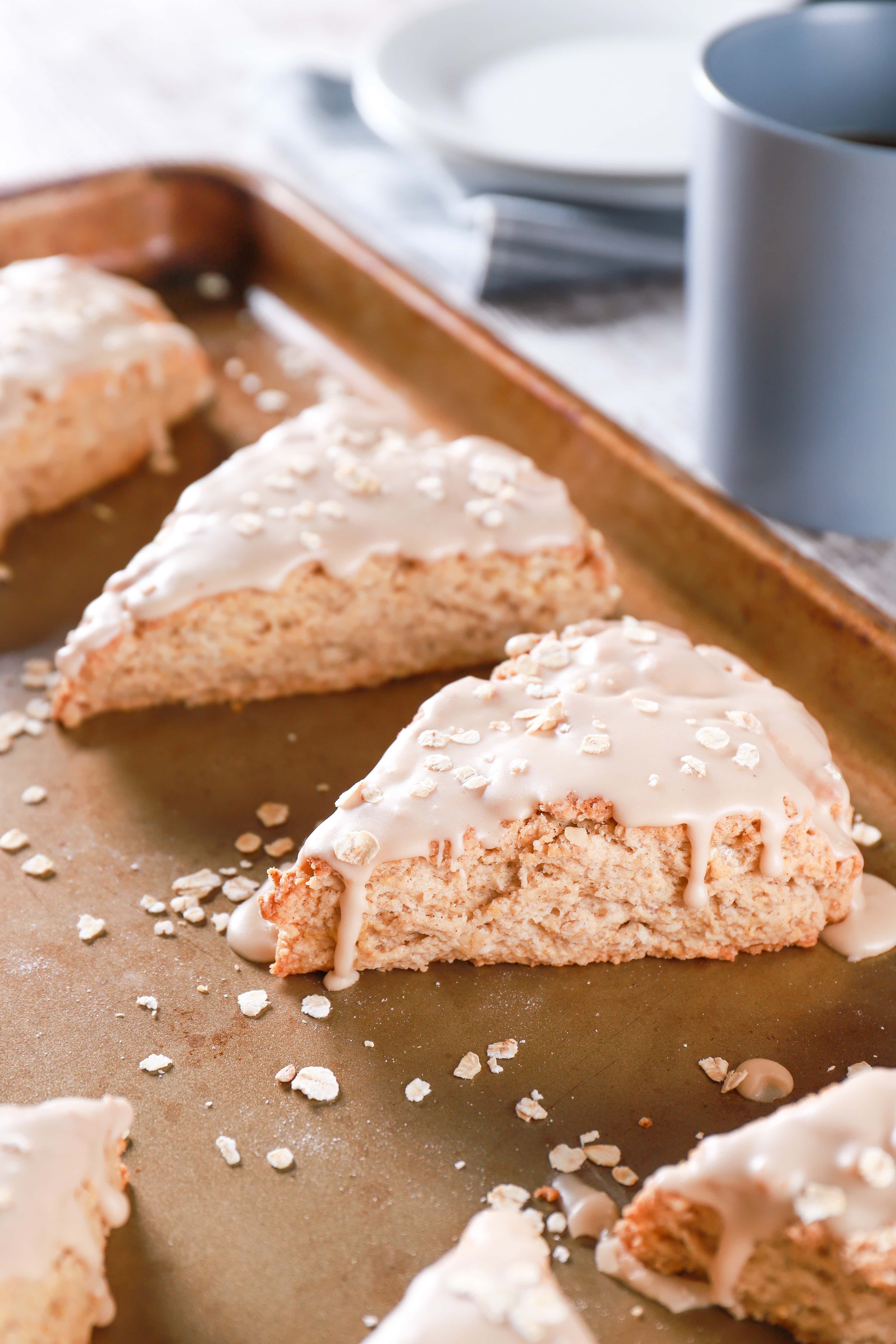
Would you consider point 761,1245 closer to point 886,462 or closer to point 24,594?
point 886,462

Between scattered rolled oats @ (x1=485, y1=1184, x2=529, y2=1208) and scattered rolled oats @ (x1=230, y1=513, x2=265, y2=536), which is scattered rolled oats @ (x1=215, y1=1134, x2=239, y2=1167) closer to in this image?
scattered rolled oats @ (x1=485, y1=1184, x2=529, y2=1208)

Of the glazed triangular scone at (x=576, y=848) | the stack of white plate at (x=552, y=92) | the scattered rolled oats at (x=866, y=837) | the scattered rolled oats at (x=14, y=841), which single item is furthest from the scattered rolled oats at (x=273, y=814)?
the stack of white plate at (x=552, y=92)

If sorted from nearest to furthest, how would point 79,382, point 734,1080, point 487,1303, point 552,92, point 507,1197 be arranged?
point 487,1303
point 507,1197
point 734,1080
point 79,382
point 552,92

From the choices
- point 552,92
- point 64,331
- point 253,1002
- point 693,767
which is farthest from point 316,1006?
point 552,92

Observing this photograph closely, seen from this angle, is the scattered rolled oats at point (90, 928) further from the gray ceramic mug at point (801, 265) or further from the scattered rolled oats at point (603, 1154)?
the gray ceramic mug at point (801, 265)

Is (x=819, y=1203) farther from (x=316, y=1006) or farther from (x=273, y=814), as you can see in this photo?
(x=273, y=814)
